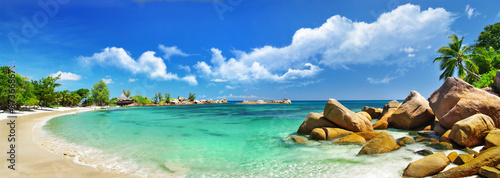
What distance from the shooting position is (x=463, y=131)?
23.7 ft

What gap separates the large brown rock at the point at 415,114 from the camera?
12.8m

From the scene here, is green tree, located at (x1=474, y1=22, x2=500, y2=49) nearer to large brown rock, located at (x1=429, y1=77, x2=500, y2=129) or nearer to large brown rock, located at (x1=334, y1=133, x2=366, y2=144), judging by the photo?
large brown rock, located at (x1=429, y1=77, x2=500, y2=129)

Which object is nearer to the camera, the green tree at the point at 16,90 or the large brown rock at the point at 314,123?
the large brown rock at the point at 314,123

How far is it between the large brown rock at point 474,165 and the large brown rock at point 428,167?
0.76 ft

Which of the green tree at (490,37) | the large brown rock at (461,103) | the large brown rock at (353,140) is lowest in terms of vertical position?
the large brown rock at (353,140)

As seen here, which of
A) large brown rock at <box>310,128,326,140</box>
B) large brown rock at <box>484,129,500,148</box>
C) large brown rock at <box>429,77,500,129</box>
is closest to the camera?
large brown rock at <box>484,129,500,148</box>

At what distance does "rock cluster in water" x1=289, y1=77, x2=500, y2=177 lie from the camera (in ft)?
17.3

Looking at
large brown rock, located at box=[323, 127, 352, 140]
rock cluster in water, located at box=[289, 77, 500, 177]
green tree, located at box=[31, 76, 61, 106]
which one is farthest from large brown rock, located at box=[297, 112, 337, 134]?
green tree, located at box=[31, 76, 61, 106]

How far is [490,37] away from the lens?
29.9m

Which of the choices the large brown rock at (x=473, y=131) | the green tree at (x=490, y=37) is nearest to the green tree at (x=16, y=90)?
the large brown rock at (x=473, y=131)

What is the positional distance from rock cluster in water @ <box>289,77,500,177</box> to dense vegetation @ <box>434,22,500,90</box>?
1929 cm

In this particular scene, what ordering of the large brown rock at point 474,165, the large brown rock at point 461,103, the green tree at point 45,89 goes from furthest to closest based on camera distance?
the green tree at point 45,89 < the large brown rock at point 461,103 < the large brown rock at point 474,165

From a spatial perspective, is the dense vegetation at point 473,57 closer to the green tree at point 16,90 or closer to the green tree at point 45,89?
the green tree at point 16,90


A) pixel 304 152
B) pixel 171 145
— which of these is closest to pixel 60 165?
pixel 171 145
